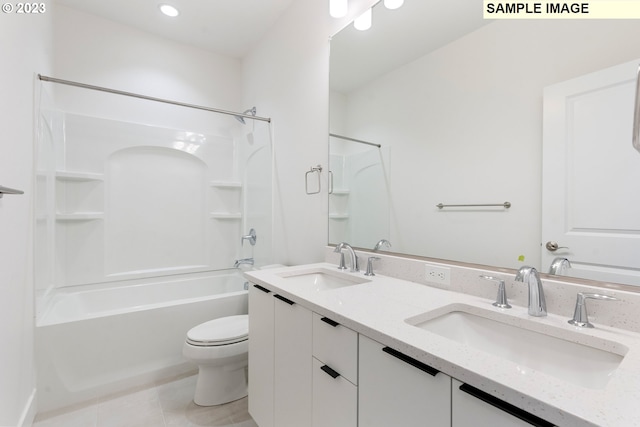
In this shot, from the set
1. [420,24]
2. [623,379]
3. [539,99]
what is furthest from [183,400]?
[420,24]

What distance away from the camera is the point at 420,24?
56.2 inches

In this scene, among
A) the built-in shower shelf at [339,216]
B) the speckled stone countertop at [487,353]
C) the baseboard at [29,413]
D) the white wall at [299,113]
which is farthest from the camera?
the white wall at [299,113]

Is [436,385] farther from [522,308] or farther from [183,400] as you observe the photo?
[183,400]

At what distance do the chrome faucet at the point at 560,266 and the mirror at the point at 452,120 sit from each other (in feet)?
0.08

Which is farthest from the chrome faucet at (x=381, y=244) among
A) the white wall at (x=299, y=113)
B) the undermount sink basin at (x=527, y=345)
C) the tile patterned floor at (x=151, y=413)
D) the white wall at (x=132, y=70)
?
the white wall at (x=132, y=70)

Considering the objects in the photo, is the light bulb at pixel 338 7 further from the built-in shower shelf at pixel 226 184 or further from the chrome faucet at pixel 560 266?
the built-in shower shelf at pixel 226 184

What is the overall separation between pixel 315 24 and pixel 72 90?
2.10 meters

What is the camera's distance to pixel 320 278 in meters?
1.73

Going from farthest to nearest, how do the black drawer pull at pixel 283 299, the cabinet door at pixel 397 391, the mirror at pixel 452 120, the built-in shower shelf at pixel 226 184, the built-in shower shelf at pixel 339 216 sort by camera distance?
the built-in shower shelf at pixel 226 184 → the built-in shower shelf at pixel 339 216 → the black drawer pull at pixel 283 299 → the mirror at pixel 452 120 → the cabinet door at pixel 397 391

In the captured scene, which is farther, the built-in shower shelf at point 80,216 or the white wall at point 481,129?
the built-in shower shelf at point 80,216

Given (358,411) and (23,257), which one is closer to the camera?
(358,411)

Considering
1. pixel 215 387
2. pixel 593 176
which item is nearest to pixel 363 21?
pixel 593 176

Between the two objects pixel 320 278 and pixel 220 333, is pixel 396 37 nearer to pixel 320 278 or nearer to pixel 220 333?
pixel 320 278

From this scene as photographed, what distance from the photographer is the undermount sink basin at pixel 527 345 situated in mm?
721
